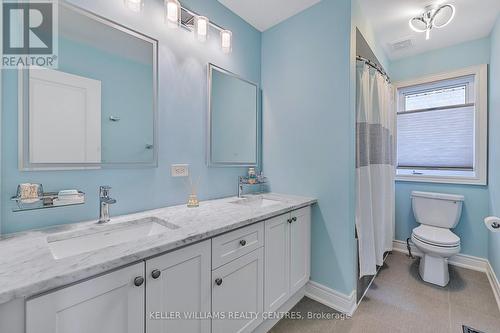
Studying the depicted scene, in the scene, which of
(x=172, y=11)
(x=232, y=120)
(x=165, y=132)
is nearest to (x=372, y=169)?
(x=232, y=120)

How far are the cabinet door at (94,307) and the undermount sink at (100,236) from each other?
28cm

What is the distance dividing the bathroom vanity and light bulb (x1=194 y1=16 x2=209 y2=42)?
1.27 metres

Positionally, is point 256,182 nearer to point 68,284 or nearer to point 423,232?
point 68,284

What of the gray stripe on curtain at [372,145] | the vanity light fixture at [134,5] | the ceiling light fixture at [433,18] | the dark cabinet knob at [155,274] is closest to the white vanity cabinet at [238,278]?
the dark cabinet knob at [155,274]

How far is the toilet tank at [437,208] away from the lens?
2357mm

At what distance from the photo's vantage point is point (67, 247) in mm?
1005

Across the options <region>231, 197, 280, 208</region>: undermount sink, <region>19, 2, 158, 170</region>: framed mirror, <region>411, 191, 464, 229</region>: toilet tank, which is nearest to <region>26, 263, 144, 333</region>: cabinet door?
<region>19, 2, 158, 170</region>: framed mirror

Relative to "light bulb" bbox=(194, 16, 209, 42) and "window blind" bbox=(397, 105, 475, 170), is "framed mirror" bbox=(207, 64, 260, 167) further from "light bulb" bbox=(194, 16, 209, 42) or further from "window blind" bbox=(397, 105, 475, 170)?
"window blind" bbox=(397, 105, 475, 170)

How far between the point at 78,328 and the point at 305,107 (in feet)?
6.38

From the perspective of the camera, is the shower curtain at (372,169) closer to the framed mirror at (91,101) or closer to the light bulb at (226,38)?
the light bulb at (226,38)

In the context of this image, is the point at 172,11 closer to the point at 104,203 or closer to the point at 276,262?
the point at 104,203

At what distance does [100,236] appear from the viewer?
1105mm

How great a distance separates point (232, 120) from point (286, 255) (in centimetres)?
124

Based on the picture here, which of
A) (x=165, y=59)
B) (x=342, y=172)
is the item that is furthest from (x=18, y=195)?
(x=342, y=172)
